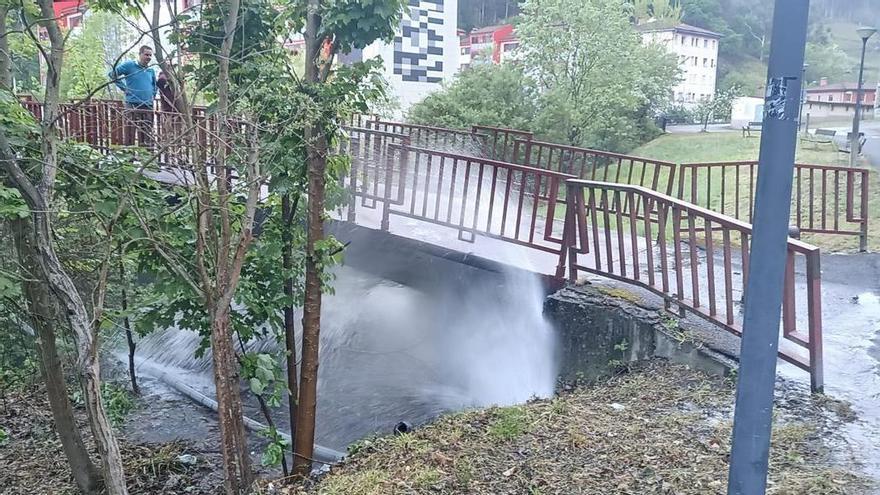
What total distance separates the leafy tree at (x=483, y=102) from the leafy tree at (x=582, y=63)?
2.02 ft

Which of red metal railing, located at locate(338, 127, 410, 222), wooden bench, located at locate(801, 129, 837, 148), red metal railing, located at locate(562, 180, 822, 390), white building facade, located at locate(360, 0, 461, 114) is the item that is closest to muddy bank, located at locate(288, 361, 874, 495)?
red metal railing, located at locate(562, 180, 822, 390)

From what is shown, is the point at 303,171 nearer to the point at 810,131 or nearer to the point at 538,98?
the point at 538,98

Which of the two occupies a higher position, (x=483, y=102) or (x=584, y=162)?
(x=483, y=102)

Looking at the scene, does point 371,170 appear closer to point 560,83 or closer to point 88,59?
point 88,59

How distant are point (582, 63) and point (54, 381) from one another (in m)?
16.8

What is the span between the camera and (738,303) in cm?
642

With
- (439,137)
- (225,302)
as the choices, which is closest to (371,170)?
(225,302)

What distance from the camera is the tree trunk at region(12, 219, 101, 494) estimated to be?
5234 mm

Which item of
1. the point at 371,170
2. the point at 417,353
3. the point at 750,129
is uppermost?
the point at 750,129

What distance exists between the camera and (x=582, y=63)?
19375 millimetres

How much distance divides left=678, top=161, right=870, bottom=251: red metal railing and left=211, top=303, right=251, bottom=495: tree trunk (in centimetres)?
446

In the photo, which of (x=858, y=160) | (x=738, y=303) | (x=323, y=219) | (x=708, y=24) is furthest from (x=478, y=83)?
(x=708, y=24)

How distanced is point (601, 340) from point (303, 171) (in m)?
2.98

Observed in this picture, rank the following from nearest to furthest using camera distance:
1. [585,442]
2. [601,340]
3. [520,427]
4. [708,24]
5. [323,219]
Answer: [585,442]
[520,427]
[323,219]
[601,340]
[708,24]
